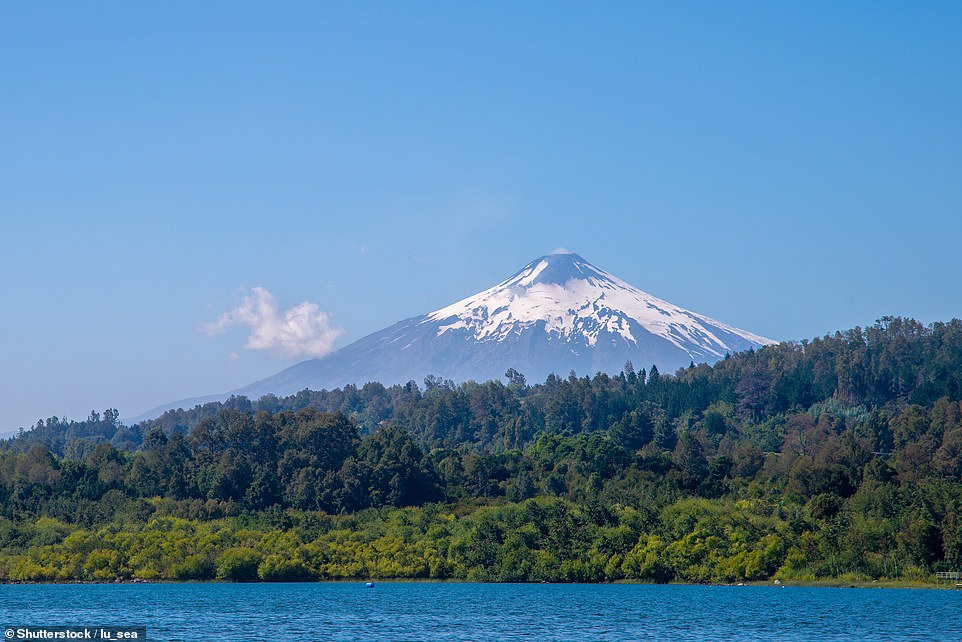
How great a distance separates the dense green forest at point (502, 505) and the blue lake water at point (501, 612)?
3290mm

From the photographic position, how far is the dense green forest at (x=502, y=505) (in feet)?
306

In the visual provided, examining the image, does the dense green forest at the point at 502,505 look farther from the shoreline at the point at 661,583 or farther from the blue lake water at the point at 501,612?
the blue lake water at the point at 501,612

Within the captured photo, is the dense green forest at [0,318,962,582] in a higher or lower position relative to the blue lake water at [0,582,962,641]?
higher

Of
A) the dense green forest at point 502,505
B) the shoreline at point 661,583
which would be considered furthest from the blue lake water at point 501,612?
the dense green forest at point 502,505

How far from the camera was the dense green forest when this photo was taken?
9331 cm

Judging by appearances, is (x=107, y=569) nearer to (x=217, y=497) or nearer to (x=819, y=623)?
(x=217, y=497)

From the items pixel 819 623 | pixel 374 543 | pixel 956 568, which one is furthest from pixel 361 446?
pixel 819 623

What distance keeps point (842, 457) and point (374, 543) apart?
45.6 metres

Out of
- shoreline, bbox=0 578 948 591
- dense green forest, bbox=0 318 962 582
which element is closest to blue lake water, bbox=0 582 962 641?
shoreline, bbox=0 578 948 591

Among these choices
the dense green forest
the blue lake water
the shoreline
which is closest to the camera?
the blue lake water

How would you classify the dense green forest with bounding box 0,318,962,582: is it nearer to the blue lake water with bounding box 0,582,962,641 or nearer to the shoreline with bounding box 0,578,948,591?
the shoreline with bounding box 0,578,948,591

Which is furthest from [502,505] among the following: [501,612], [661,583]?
[501,612]

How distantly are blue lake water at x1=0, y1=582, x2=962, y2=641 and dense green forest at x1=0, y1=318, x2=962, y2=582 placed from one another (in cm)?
329

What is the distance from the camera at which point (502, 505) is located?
388ft
